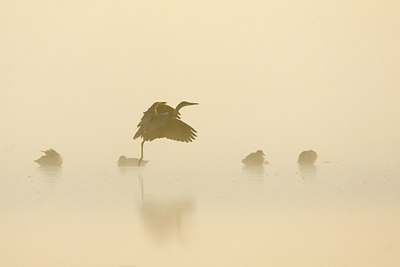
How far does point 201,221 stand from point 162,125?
5064mm

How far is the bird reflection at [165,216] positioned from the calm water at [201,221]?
13 mm

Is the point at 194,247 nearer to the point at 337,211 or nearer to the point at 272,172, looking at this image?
the point at 337,211

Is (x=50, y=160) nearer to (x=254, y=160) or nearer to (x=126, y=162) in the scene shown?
(x=126, y=162)

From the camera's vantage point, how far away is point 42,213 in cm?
932

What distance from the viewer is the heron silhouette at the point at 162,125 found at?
13.6 metres

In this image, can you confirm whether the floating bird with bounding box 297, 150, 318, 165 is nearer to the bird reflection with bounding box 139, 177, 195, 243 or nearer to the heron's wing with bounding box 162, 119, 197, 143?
the heron's wing with bounding box 162, 119, 197, 143

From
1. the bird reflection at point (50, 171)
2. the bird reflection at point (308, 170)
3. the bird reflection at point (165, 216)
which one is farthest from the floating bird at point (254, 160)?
the bird reflection at point (165, 216)

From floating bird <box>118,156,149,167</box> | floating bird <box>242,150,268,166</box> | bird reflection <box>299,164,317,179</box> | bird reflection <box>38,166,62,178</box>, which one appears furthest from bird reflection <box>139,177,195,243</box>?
floating bird <box>242,150,268,166</box>

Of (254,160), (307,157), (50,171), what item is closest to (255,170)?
(254,160)

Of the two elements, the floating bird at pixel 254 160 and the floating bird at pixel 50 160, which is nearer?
the floating bird at pixel 50 160

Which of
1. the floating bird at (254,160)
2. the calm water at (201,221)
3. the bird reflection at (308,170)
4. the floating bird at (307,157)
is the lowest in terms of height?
the calm water at (201,221)

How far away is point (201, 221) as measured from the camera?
8.73m

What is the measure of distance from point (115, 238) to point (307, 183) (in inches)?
239

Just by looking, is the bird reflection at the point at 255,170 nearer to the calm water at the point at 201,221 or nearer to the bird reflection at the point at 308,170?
the bird reflection at the point at 308,170
